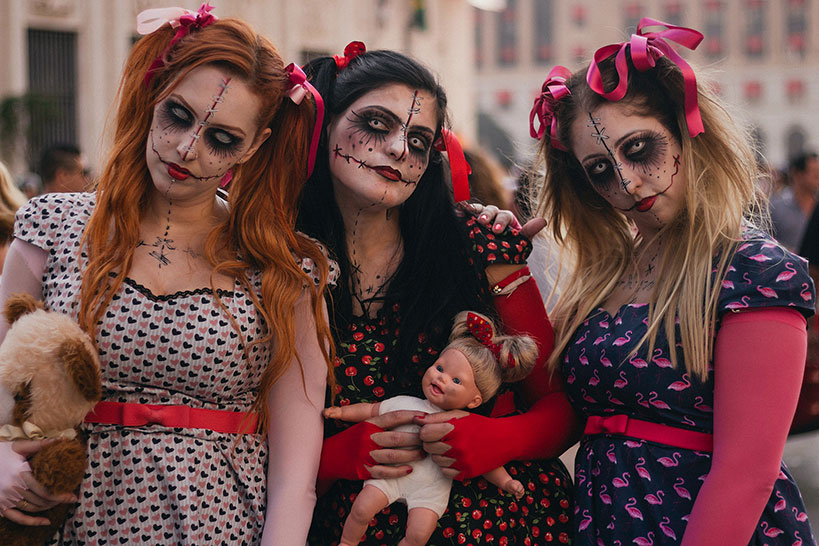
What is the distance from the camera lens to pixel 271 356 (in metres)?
2.28

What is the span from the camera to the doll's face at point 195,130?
7.14 ft

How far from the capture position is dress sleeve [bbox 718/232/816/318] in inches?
82.2

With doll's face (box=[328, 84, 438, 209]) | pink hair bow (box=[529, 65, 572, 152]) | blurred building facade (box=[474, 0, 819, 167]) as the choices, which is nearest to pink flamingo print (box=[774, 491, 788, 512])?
pink hair bow (box=[529, 65, 572, 152])

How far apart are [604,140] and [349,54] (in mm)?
781

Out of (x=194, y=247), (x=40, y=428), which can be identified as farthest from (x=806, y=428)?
(x=40, y=428)

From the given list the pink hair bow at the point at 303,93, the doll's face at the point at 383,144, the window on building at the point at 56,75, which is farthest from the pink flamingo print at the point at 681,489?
the window on building at the point at 56,75

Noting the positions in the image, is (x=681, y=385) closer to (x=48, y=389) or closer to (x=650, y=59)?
(x=650, y=59)

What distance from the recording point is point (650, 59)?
7.65 ft

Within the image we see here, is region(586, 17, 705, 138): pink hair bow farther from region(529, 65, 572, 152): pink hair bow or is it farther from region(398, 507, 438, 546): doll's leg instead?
region(398, 507, 438, 546): doll's leg

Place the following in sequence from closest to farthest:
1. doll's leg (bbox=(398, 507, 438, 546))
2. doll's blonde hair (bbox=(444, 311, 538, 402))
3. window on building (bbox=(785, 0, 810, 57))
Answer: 1. doll's leg (bbox=(398, 507, 438, 546))
2. doll's blonde hair (bbox=(444, 311, 538, 402))
3. window on building (bbox=(785, 0, 810, 57))

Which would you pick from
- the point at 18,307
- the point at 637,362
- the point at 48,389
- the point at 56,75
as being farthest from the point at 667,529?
the point at 56,75

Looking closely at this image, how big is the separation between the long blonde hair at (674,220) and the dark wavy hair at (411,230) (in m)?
0.31

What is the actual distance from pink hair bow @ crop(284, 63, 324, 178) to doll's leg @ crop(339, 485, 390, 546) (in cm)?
88

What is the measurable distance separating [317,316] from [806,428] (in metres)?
3.53
